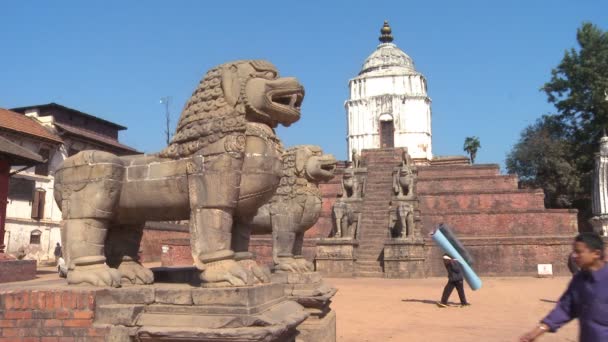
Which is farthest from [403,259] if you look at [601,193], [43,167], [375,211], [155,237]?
[43,167]

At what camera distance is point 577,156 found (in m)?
39.2

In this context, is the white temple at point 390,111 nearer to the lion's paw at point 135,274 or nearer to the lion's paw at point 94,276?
the lion's paw at point 135,274

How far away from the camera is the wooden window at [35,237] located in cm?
3179

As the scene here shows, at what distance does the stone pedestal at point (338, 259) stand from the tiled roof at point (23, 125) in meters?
19.3

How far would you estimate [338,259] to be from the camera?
21141 mm

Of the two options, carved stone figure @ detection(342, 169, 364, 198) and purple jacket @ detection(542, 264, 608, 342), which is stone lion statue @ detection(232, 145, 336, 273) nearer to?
purple jacket @ detection(542, 264, 608, 342)

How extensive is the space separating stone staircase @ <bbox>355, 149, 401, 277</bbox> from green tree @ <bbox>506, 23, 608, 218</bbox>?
1302cm

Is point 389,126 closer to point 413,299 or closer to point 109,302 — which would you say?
point 413,299

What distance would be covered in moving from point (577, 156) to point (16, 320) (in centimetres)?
4131

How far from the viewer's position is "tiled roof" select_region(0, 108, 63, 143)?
2999 centimetres

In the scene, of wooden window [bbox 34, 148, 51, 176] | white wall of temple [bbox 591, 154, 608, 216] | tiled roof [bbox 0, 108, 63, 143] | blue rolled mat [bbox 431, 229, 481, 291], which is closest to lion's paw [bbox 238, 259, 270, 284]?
blue rolled mat [bbox 431, 229, 481, 291]

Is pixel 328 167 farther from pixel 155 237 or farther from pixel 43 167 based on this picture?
pixel 43 167

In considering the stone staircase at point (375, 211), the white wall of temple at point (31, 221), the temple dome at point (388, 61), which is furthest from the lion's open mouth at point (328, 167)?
the temple dome at point (388, 61)

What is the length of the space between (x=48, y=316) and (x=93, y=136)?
121 ft
